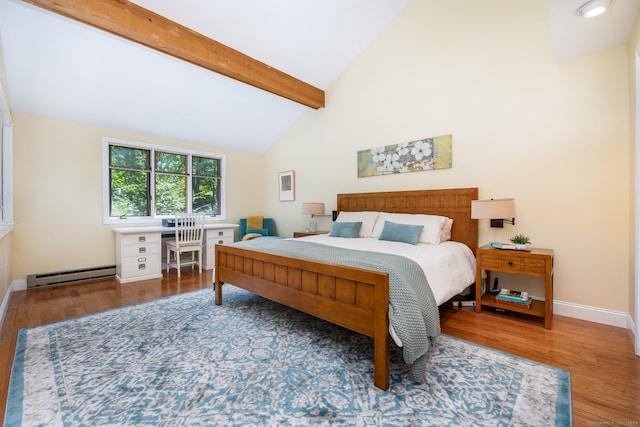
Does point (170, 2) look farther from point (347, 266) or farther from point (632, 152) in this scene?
point (632, 152)

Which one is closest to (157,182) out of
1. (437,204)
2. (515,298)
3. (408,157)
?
(408,157)

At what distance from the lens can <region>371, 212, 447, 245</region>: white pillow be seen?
9.94ft

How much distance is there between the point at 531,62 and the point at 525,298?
2320mm

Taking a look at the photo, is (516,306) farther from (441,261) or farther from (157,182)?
(157,182)

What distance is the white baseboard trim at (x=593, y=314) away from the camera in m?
2.43

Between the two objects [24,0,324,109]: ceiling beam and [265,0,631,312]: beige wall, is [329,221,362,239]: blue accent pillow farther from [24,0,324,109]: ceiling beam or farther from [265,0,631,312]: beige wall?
[24,0,324,109]: ceiling beam

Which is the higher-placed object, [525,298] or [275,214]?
[275,214]

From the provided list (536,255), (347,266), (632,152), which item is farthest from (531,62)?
(347,266)

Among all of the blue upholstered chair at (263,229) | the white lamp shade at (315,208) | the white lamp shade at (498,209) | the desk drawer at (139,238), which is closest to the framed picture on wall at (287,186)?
the blue upholstered chair at (263,229)

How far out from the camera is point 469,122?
10.6 feet

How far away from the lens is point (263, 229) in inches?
216

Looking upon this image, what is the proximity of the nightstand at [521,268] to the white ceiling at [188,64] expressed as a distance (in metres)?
1.86

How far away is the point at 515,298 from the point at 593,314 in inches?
26.1

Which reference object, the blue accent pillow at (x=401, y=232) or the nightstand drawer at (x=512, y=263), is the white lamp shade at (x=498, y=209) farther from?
the blue accent pillow at (x=401, y=232)
